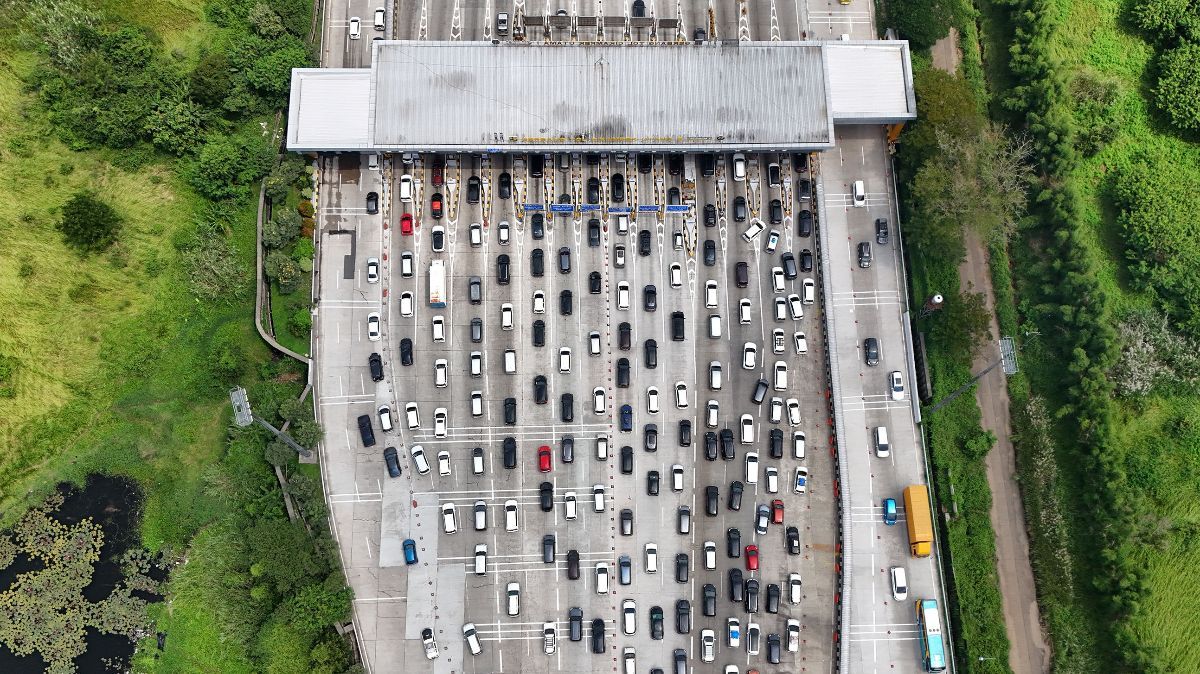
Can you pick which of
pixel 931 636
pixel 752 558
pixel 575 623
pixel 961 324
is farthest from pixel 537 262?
pixel 931 636

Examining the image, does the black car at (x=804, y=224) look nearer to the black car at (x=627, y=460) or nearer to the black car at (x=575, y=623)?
the black car at (x=627, y=460)

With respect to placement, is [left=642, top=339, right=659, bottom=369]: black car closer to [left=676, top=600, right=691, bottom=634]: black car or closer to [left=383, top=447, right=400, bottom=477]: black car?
[left=676, top=600, right=691, bottom=634]: black car

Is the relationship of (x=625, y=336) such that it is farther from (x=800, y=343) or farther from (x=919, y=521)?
(x=919, y=521)

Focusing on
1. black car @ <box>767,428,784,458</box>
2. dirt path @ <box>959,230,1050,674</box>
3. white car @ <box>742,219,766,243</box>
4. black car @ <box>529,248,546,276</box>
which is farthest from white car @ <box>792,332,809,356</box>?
black car @ <box>529,248,546,276</box>

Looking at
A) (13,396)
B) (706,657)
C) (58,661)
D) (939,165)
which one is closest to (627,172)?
(939,165)

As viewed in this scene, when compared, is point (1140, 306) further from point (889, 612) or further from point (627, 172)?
point (627, 172)

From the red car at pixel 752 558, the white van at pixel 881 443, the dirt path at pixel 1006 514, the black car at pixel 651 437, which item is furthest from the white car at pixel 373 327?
the dirt path at pixel 1006 514
